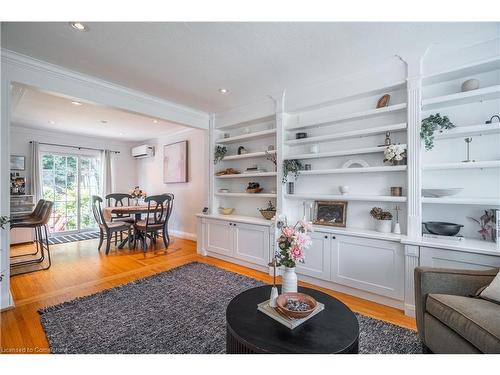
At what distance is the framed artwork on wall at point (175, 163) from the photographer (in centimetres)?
550

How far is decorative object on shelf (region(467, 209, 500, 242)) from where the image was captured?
2078 mm

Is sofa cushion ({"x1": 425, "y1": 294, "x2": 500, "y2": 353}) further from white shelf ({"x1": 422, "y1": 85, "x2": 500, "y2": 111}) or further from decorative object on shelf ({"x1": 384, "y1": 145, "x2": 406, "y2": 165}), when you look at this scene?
white shelf ({"x1": 422, "y1": 85, "x2": 500, "y2": 111})

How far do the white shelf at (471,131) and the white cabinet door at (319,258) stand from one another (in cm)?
151

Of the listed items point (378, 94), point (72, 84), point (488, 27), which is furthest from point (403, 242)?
point (72, 84)

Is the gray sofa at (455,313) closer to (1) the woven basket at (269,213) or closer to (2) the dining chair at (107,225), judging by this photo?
(1) the woven basket at (269,213)

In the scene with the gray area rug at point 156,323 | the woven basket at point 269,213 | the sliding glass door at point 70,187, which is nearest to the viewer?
the gray area rug at point 156,323

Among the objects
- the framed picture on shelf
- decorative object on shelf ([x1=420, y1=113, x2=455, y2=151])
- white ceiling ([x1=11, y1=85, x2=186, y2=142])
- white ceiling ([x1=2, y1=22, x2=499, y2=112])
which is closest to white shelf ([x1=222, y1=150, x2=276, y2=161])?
white ceiling ([x1=2, y1=22, x2=499, y2=112])

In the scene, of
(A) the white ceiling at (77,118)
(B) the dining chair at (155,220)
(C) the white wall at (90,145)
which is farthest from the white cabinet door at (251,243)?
(C) the white wall at (90,145)

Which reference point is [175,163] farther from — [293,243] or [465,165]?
[465,165]

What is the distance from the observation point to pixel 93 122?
4.85 metres

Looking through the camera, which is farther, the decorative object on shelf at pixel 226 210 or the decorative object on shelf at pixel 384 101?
the decorative object on shelf at pixel 226 210

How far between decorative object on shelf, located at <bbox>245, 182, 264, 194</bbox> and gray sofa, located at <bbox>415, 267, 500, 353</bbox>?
8.03 ft
